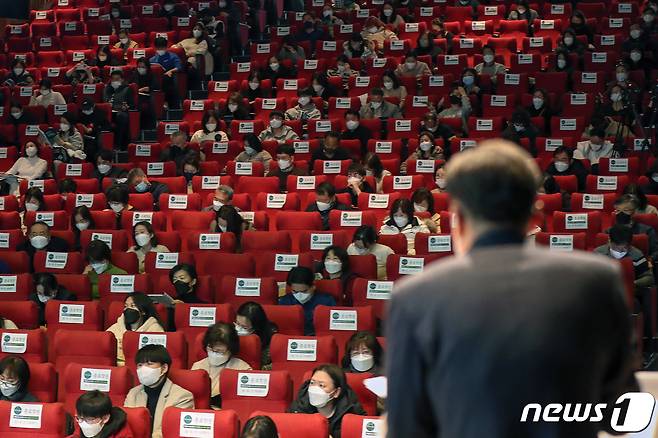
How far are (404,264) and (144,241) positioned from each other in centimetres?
207

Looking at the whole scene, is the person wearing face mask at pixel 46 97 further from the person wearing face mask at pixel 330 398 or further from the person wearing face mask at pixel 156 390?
the person wearing face mask at pixel 330 398

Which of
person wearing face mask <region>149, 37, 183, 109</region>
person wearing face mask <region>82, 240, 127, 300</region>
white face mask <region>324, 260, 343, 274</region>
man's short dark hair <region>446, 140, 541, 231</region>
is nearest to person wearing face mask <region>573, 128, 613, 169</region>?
white face mask <region>324, 260, 343, 274</region>

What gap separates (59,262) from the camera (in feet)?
28.1

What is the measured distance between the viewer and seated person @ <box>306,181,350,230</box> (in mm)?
9039

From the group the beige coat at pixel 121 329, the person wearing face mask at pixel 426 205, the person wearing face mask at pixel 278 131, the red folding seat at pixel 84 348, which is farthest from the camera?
the person wearing face mask at pixel 278 131

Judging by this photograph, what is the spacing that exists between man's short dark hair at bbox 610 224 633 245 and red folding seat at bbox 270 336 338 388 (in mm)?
2226

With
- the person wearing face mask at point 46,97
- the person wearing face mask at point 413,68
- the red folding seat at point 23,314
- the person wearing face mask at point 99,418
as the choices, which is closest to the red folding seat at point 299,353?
the person wearing face mask at point 99,418

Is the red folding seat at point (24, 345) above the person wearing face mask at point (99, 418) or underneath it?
underneath

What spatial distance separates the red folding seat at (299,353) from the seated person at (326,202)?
103 inches

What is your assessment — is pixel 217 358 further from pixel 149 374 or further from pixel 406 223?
pixel 406 223

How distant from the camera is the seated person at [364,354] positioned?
6203 millimetres

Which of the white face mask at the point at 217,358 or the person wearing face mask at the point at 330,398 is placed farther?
the white face mask at the point at 217,358

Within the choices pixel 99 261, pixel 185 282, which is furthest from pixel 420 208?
pixel 99 261

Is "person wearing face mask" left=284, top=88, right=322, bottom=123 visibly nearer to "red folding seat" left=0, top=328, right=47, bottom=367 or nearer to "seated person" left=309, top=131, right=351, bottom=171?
"seated person" left=309, top=131, right=351, bottom=171
